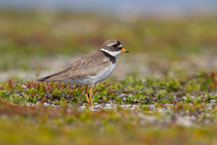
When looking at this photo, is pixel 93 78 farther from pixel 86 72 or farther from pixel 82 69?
pixel 82 69

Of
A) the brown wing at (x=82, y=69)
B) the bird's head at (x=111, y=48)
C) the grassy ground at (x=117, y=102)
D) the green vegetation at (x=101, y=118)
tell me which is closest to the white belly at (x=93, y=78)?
the brown wing at (x=82, y=69)

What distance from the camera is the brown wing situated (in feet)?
40.8

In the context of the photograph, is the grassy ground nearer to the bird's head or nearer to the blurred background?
the blurred background

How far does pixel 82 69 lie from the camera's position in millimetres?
12547

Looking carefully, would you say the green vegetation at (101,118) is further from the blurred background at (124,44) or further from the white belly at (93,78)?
the blurred background at (124,44)

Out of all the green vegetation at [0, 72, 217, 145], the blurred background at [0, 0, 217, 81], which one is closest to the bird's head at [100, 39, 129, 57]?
the green vegetation at [0, 72, 217, 145]

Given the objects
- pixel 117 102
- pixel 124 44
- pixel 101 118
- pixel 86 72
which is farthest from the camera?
pixel 124 44

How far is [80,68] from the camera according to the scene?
Answer: 12570 millimetres

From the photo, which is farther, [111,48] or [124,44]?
[124,44]

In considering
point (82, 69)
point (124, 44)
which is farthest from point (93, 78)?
point (124, 44)

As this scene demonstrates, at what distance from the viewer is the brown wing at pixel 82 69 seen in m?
12.4

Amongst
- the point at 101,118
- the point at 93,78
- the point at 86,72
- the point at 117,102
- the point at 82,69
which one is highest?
the point at 82,69

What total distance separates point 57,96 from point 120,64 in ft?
43.7

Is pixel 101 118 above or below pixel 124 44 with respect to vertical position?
below
